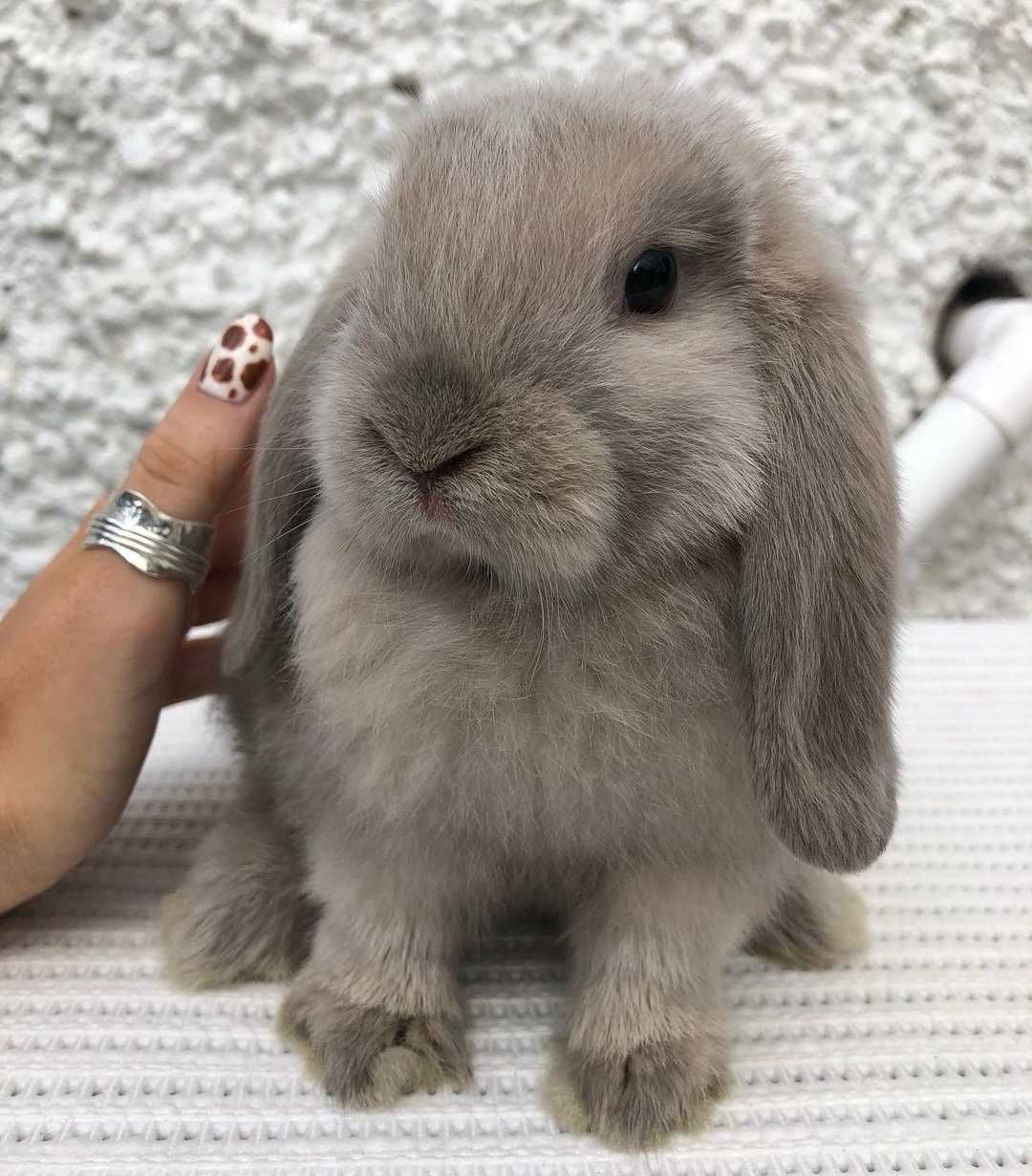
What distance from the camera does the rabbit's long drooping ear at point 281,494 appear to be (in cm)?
73

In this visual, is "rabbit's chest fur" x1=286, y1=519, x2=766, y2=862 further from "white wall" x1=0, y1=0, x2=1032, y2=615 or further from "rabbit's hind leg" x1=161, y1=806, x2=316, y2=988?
"white wall" x1=0, y1=0, x2=1032, y2=615

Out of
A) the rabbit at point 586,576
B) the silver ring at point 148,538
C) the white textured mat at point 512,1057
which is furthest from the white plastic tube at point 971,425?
the silver ring at point 148,538

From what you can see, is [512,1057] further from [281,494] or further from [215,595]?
[215,595]

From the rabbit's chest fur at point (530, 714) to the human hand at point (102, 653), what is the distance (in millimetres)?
225

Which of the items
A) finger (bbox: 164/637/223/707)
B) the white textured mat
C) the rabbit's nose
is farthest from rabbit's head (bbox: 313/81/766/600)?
finger (bbox: 164/637/223/707)

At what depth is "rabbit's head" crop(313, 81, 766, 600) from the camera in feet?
1.85

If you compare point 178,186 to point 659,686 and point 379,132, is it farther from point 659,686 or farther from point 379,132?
point 659,686

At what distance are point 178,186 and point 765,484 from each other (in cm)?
119

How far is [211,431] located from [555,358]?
39 cm

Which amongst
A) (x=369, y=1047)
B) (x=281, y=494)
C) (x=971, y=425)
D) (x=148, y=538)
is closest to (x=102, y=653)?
(x=148, y=538)

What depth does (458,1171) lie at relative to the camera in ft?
2.12

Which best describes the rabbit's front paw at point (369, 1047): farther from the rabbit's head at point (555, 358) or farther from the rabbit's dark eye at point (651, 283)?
the rabbit's dark eye at point (651, 283)

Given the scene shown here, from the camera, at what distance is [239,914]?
2.68 feet

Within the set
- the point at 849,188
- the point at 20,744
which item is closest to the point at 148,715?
the point at 20,744
